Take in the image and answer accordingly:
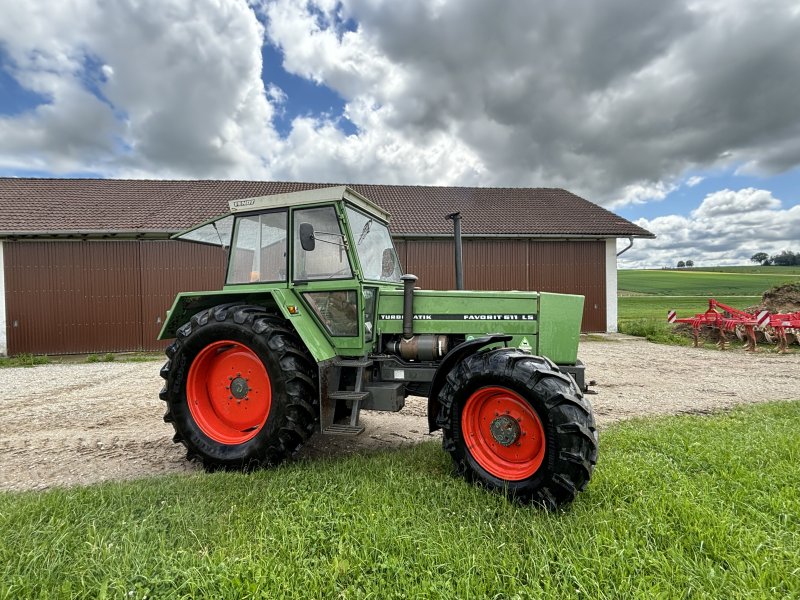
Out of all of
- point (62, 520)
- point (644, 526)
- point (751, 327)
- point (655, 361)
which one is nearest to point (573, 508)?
point (644, 526)

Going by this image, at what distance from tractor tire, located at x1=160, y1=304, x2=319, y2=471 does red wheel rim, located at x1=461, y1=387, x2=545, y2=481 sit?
1.16 meters

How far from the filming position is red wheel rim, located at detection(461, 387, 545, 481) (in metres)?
2.54

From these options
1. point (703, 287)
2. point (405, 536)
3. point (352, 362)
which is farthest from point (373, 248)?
point (703, 287)

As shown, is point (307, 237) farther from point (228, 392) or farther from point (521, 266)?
point (521, 266)

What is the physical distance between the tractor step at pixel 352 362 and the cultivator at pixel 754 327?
32.9 feet

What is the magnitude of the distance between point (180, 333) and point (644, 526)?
332 cm

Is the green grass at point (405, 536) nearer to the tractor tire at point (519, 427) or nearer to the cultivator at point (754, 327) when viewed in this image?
the tractor tire at point (519, 427)

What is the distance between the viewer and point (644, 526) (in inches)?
84.9

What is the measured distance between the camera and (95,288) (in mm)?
10297

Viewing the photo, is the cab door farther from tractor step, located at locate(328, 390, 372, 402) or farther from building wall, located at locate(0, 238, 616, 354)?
building wall, located at locate(0, 238, 616, 354)

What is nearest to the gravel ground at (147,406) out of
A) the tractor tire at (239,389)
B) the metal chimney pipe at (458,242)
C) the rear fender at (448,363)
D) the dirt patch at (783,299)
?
the tractor tire at (239,389)

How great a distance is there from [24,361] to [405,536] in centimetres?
1108

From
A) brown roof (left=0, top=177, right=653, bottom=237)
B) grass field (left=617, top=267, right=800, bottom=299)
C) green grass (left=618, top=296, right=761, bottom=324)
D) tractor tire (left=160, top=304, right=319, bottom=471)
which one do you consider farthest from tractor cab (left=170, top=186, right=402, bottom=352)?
grass field (left=617, top=267, right=800, bottom=299)

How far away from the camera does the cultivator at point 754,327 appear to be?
364 inches
